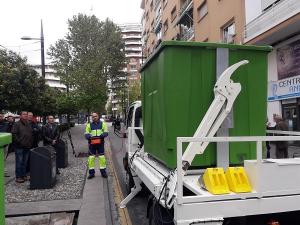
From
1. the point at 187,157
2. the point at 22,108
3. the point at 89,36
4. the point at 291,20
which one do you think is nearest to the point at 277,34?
the point at 291,20

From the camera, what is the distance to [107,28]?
4084 cm

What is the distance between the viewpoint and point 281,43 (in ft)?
59.3

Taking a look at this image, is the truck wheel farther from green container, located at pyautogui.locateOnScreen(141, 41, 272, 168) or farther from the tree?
the tree

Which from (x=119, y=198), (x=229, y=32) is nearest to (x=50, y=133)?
(x=119, y=198)

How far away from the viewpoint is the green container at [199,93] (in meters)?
4.52

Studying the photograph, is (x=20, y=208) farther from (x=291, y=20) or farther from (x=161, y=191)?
(x=291, y=20)

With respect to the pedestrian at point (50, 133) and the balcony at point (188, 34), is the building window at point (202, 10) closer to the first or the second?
the balcony at point (188, 34)

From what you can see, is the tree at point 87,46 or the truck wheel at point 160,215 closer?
the truck wheel at point 160,215

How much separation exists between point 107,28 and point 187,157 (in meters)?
38.2

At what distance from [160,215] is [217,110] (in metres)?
1.25

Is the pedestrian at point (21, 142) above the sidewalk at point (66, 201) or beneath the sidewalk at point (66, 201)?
above

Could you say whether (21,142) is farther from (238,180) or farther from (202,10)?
(202,10)

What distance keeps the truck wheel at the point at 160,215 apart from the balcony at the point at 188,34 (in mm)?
28328

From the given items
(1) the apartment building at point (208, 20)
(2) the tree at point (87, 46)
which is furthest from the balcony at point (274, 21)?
(2) the tree at point (87, 46)
